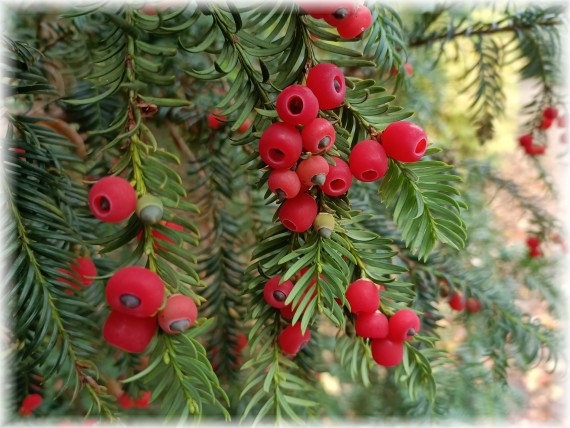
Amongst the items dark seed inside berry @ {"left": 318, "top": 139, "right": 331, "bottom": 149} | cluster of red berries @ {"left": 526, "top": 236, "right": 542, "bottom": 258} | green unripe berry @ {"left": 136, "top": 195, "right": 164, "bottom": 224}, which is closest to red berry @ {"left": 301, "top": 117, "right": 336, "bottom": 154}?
dark seed inside berry @ {"left": 318, "top": 139, "right": 331, "bottom": 149}

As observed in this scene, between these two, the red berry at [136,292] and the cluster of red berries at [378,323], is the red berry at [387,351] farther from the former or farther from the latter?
the red berry at [136,292]

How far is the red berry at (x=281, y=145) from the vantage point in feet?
1.09

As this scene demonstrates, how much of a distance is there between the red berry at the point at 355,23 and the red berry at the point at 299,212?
121 millimetres

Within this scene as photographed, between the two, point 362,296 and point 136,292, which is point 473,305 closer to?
point 362,296

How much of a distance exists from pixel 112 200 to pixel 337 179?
0.51 feet

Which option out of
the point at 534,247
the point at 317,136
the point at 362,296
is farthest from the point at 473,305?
the point at 317,136

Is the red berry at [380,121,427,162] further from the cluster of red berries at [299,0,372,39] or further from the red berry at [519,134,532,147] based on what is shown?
the red berry at [519,134,532,147]

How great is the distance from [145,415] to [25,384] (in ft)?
1.39

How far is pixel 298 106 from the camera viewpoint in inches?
13.0

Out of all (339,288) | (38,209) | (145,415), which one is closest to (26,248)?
(38,209)

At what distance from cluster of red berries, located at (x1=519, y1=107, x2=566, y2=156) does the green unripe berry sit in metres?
0.89

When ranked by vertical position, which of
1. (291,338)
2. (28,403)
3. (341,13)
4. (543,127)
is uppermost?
(543,127)

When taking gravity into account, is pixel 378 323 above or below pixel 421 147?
below

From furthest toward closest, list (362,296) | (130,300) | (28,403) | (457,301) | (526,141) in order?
(526,141)
(457,301)
(28,403)
(362,296)
(130,300)
